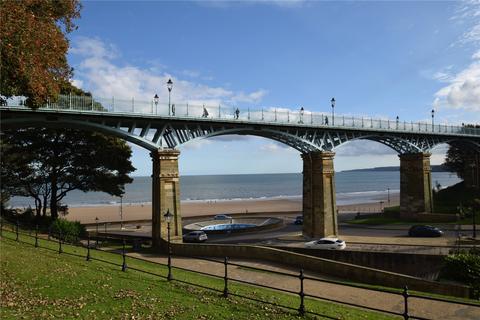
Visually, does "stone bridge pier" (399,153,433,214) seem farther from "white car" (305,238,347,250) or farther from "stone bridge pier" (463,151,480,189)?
"white car" (305,238,347,250)

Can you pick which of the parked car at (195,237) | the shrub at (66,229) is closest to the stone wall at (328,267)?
the parked car at (195,237)

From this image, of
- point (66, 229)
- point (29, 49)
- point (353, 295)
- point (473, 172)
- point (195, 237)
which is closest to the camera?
point (29, 49)

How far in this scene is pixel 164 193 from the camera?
28891mm

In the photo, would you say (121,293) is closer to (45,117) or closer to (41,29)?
(41,29)

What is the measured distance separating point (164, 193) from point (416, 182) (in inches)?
1424

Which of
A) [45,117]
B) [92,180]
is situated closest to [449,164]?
[92,180]

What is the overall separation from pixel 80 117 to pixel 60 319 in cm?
2061

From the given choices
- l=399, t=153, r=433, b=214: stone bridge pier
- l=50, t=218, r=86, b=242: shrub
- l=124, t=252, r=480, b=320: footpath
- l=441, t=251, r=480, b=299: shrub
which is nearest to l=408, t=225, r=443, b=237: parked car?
l=399, t=153, r=433, b=214: stone bridge pier

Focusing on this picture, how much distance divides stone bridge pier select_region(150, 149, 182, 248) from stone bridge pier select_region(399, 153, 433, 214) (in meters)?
34.5

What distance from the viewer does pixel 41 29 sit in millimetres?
11086

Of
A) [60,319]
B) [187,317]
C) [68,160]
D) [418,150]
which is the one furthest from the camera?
[418,150]

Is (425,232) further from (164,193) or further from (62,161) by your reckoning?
(62,161)

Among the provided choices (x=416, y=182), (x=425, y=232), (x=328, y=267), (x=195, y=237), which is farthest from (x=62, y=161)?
(x=416, y=182)

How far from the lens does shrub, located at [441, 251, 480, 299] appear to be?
59.0 ft
